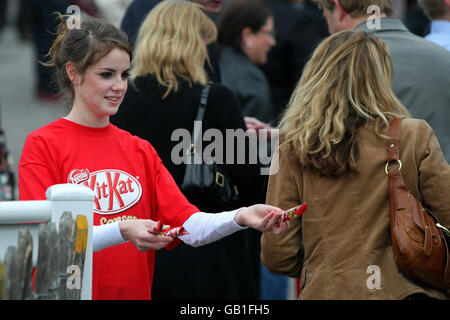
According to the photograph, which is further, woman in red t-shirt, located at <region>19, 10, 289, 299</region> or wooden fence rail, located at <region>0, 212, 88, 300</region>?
woman in red t-shirt, located at <region>19, 10, 289, 299</region>

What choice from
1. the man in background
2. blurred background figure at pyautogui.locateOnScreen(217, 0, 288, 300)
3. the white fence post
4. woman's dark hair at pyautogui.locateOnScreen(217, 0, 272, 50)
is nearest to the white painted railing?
the white fence post

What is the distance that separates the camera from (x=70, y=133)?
288cm

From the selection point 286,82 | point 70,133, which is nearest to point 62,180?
point 70,133

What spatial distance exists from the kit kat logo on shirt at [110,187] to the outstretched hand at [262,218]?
46 cm

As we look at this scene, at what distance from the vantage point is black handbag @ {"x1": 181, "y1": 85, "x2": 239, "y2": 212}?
12.5 feet

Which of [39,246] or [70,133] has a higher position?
[70,133]

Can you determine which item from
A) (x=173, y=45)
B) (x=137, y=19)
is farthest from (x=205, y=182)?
(x=137, y=19)

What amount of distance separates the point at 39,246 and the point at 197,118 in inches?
70.2

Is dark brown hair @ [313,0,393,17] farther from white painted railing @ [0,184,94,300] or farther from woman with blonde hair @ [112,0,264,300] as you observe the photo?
white painted railing @ [0,184,94,300]

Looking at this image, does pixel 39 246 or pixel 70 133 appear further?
pixel 70 133

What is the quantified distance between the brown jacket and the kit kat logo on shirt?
1.86 ft
